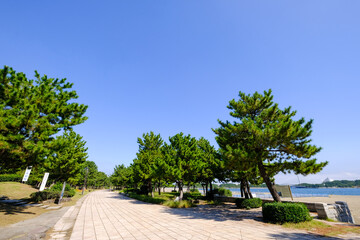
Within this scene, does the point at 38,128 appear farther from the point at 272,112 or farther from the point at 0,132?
the point at 272,112

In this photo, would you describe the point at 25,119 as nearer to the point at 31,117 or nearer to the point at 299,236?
the point at 31,117

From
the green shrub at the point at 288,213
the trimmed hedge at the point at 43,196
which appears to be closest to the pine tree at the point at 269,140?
the green shrub at the point at 288,213

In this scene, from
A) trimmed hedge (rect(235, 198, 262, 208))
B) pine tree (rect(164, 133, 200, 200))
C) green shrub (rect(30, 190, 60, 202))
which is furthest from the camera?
pine tree (rect(164, 133, 200, 200))

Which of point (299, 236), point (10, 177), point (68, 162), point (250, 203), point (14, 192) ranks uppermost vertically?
point (68, 162)

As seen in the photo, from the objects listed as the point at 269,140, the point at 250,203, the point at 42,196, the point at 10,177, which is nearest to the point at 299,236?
the point at 269,140

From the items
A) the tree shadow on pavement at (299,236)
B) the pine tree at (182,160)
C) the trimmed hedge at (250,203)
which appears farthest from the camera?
the pine tree at (182,160)

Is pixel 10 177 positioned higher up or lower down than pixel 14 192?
higher up

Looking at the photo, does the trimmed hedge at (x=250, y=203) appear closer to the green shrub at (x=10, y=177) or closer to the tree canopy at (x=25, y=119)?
the tree canopy at (x=25, y=119)

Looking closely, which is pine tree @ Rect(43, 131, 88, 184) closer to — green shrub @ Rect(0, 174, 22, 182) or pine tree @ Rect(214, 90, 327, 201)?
pine tree @ Rect(214, 90, 327, 201)

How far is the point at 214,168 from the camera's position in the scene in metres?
22.2

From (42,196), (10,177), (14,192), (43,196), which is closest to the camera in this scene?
(42,196)

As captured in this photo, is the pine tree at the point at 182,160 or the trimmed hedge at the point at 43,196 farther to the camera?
the pine tree at the point at 182,160

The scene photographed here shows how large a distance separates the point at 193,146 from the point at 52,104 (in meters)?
15.8

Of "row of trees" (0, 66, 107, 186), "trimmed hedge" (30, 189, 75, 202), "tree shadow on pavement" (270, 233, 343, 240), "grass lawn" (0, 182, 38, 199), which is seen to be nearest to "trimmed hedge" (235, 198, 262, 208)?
"tree shadow on pavement" (270, 233, 343, 240)
